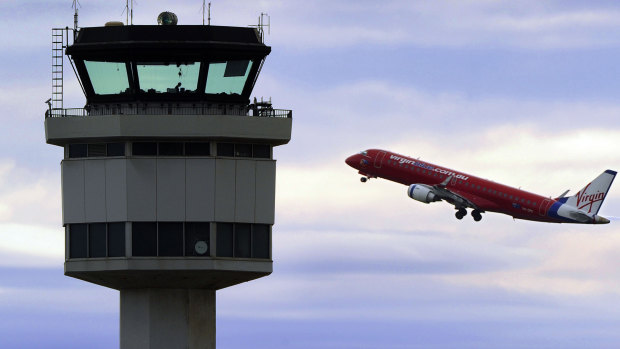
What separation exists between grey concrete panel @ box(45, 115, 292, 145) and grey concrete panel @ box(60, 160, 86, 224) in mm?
1295

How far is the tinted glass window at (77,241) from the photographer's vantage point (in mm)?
67000

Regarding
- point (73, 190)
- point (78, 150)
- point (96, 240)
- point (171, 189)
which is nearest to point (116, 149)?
point (78, 150)

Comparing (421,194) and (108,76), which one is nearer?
(108,76)

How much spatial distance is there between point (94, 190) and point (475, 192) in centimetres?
8834

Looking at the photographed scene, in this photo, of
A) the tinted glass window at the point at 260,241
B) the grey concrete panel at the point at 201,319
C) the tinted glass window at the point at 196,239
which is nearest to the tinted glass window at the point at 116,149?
the tinted glass window at the point at 196,239

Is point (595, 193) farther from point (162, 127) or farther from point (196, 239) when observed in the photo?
point (162, 127)

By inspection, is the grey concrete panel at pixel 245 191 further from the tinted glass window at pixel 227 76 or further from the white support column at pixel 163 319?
the white support column at pixel 163 319

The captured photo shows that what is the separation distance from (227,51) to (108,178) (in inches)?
322

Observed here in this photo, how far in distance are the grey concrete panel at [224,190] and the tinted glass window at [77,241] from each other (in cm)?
651

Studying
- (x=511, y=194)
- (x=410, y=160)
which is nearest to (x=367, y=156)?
(x=410, y=160)

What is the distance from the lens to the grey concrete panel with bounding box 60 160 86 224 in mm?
67188

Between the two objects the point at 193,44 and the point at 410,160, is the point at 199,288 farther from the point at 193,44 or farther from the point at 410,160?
the point at 410,160

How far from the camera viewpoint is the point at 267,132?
2628 inches

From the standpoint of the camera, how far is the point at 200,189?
6619 centimetres
